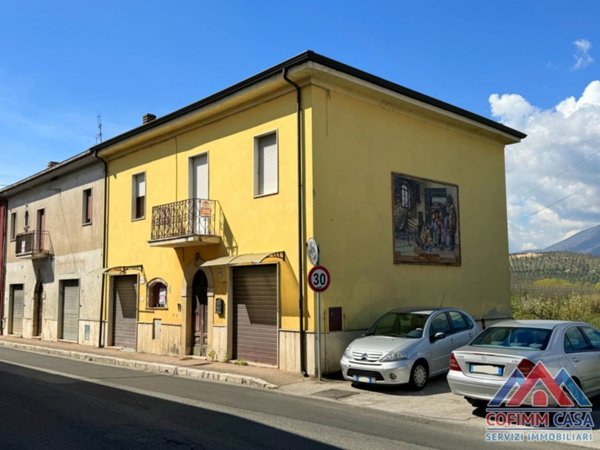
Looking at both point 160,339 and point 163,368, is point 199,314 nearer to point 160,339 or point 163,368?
point 160,339

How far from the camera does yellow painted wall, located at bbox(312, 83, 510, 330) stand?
13844 mm

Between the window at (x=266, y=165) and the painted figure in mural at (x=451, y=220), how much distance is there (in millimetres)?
5806

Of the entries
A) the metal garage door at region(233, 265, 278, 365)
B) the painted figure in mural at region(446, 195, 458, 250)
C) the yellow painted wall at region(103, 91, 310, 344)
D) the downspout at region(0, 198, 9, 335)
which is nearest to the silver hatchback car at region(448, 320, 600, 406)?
the yellow painted wall at region(103, 91, 310, 344)

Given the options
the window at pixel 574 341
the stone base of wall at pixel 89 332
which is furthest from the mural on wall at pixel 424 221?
the stone base of wall at pixel 89 332

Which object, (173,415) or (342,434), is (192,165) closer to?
(173,415)

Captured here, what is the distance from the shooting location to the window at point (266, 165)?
14844 mm

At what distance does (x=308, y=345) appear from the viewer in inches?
516

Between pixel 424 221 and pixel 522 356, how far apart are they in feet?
28.3

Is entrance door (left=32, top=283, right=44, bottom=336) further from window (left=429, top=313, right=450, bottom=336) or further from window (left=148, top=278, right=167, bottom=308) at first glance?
window (left=429, top=313, right=450, bottom=336)

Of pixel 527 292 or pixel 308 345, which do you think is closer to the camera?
pixel 308 345

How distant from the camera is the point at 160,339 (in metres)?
18.1

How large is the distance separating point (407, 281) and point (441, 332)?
3883 millimetres

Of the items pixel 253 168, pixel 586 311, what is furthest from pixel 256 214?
pixel 586 311

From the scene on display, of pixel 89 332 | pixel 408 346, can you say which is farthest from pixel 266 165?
pixel 89 332
